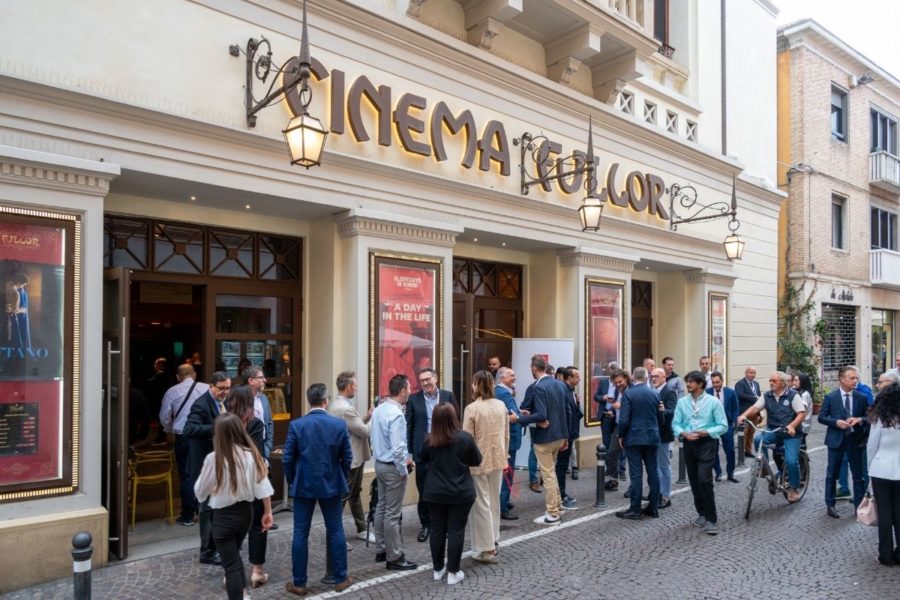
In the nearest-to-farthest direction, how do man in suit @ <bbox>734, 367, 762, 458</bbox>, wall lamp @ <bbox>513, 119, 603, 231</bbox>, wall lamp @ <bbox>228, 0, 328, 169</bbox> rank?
wall lamp @ <bbox>228, 0, 328, 169</bbox>
wall lamp @ <bbox>513, 119, 603, 231</bbox>
man in suit @ <bbox>734, 367, 762, 458</bbox>

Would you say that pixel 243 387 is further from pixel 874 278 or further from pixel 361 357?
pixel 874 278

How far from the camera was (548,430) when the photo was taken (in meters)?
7.97

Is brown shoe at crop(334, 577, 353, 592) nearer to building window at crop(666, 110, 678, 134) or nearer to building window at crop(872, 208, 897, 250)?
building window at crop(666, 110, 678, 134)

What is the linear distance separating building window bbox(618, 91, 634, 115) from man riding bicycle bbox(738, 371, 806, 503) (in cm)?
620

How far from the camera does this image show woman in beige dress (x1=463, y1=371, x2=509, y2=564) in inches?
257

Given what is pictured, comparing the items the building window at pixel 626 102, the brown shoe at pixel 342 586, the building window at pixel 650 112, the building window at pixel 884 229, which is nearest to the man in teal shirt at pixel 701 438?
the brown shoe at pixel 342 586

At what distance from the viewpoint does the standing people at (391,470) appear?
6.26 m

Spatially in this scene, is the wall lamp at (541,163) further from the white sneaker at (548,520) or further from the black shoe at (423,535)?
the black shoe at (423,535)

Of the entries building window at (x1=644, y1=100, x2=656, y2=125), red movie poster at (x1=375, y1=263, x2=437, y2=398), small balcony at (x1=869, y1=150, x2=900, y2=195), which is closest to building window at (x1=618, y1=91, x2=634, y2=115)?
building window at (x1=644, y1=100, x2=656, y2=125)

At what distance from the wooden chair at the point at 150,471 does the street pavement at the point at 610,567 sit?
48.8 inches

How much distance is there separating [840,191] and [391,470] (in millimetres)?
20761

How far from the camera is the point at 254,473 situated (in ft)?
16.4

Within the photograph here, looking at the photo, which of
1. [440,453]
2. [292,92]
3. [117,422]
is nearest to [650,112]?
[292,92]

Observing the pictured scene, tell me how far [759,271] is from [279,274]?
12.8m
